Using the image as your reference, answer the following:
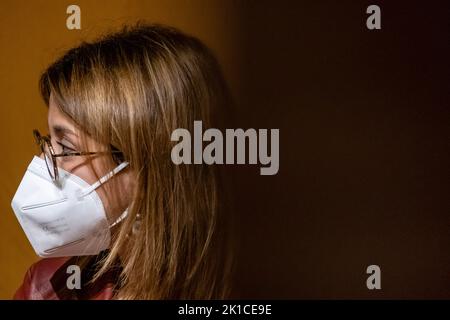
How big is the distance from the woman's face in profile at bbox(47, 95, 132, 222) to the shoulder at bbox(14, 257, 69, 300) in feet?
0.98

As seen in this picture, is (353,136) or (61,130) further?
(353,136)

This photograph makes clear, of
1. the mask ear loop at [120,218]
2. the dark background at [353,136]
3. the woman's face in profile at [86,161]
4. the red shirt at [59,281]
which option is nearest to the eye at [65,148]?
the woman's face in profile at [86,161]

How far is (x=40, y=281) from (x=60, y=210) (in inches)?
11.8

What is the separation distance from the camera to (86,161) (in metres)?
0.94

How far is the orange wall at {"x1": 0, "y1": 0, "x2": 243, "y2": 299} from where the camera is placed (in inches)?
44.7

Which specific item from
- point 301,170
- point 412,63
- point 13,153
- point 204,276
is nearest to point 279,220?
point 301,170

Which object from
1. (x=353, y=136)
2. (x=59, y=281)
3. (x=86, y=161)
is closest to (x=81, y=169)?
(x=86, y=161)

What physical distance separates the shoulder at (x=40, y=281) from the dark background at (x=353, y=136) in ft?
1.47

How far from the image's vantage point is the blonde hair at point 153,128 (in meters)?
0.92

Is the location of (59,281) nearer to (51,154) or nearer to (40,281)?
(40,281)

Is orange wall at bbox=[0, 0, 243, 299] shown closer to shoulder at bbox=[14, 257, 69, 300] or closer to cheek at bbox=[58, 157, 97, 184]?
shoulder at bbox=[14, 257, 69, 300]

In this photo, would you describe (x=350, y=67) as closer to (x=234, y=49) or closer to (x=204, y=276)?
(x=234, y=49)

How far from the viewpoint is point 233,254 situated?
113 centimetres
